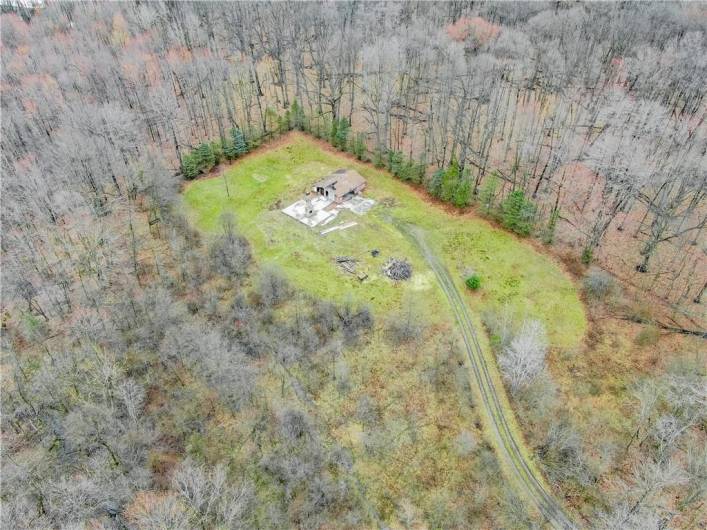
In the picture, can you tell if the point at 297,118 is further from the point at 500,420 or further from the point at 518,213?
the point at 500,420

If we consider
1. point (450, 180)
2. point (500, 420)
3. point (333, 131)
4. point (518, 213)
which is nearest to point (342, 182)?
point (333, 131)

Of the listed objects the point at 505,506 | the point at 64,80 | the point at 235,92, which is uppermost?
the point at 64,80

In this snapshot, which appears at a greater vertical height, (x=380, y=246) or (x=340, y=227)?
(x=340, y=227)

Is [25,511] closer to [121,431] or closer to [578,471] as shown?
[121,431]

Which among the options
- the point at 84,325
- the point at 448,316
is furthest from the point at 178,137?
the point at 448,316

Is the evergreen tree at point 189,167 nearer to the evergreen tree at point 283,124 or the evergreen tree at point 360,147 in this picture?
the evergreen tree at point 283,124

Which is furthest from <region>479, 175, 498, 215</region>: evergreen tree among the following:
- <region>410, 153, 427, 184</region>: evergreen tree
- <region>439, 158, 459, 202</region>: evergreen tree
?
<region>410, 153, 427, 184</region>: evergreen tree

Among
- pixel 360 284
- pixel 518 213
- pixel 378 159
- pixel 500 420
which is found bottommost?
pixel 500 420
